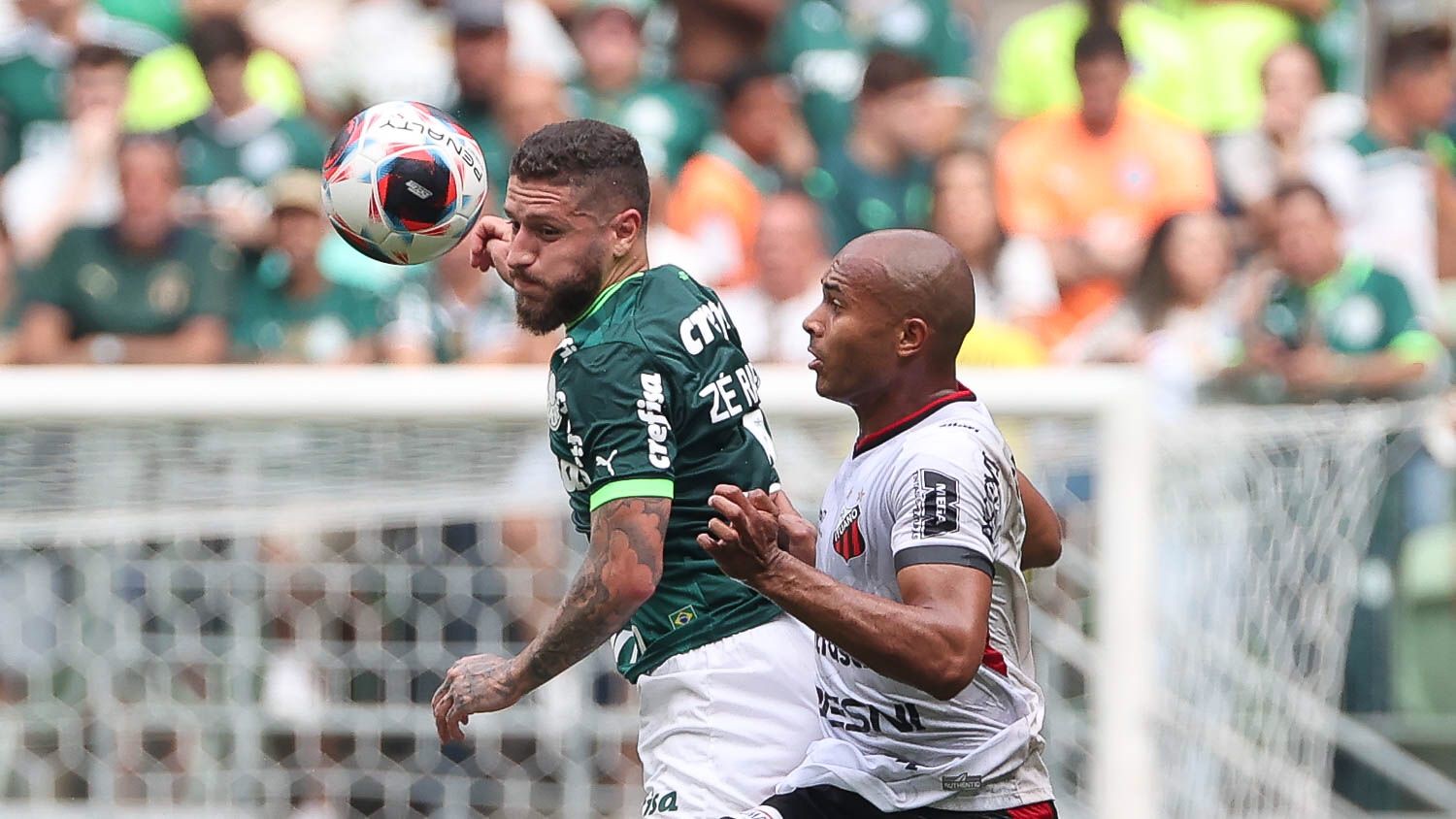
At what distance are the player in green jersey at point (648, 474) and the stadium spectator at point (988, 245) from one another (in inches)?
207

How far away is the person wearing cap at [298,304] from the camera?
357 inches

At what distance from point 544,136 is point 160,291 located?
5.28 m

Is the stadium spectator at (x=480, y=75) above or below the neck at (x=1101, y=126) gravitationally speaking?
above

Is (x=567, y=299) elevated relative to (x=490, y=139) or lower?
lower

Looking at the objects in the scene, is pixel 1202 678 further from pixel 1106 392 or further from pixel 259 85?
pixel 259 85

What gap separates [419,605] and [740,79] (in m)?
3.50

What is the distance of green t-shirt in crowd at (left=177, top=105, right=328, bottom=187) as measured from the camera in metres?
9.62

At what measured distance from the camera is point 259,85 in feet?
33.3

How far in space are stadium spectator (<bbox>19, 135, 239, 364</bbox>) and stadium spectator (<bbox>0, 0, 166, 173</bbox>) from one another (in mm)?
1123

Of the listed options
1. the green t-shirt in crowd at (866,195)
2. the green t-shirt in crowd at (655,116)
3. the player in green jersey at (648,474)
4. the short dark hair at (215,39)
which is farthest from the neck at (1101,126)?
the player in green jersey at (648,474)

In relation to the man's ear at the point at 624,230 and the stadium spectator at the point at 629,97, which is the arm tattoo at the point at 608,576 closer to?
the man's ear at the point at 624,230

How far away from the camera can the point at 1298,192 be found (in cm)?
950

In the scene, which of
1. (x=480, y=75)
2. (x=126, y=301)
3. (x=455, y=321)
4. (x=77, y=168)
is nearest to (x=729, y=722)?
(x=455, y=321)

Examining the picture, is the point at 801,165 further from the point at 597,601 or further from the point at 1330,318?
the point at 597,601
